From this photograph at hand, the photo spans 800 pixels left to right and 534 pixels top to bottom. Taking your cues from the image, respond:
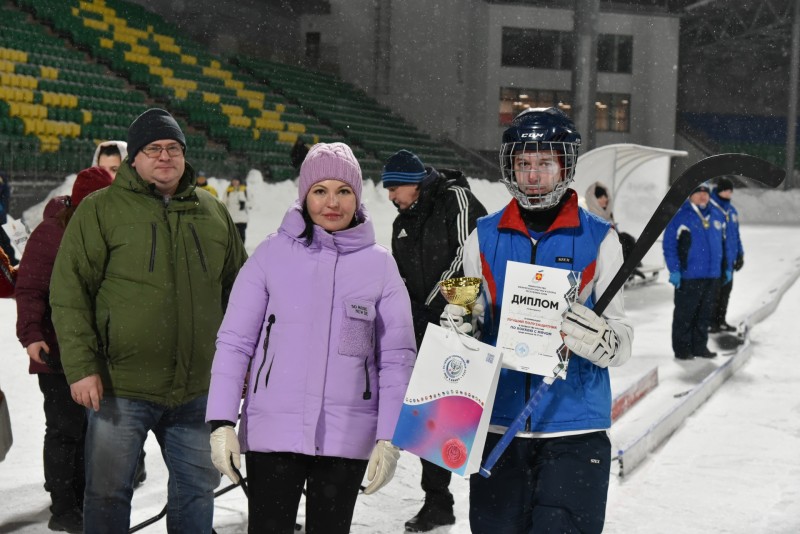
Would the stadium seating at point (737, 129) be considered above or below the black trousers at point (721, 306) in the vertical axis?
above

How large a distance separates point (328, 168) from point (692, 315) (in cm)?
691

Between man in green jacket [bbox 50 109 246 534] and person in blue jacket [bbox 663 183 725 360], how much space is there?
21.4 ft

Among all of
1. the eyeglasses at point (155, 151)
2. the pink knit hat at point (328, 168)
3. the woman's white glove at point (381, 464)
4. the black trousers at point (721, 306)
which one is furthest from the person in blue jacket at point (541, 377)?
the black trousers at point (721, 306)

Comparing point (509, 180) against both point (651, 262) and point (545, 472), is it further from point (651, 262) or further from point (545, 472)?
point (651, 262)

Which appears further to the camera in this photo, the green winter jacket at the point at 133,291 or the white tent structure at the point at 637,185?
the white tent structure at the point at 637,185

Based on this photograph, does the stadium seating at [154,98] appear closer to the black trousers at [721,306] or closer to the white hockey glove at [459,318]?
the black trousers at [721,306]

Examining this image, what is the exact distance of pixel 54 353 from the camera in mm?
3838

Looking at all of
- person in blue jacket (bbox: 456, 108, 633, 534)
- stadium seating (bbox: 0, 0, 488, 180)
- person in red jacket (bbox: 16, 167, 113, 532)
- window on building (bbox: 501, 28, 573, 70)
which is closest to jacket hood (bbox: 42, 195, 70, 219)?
person in red jacket (bbox: 16, 167, 113, 532)

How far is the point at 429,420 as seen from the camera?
7.84ft

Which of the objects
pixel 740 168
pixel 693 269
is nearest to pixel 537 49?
pixel 693 269

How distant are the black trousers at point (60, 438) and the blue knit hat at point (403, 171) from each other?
164 cm

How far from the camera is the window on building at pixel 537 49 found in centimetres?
3397

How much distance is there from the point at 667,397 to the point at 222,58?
73.4ft

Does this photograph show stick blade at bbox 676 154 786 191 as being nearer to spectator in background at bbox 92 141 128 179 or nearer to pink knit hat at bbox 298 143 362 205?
pink knit hat at bbox 298 143 362 205
